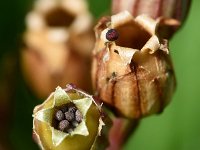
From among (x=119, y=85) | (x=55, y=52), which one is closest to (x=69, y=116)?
(x=119, y=85)

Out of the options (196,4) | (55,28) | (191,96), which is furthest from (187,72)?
(55,28)

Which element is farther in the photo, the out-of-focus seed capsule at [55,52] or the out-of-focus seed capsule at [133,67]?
the out-of-focus seed capsule at [55,52]

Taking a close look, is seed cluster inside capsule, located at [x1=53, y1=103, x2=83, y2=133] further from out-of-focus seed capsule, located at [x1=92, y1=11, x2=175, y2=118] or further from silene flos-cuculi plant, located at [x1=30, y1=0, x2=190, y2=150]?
out-of-focus seed capsule, located at [x1=92, y1=11, x2=175, y2=118]

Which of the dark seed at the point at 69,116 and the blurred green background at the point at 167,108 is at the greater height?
the dark seed at the point at 69,116

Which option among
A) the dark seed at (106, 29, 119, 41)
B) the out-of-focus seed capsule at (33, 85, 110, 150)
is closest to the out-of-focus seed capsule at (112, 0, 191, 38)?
the dark seed at (106, 29, 119, 41)

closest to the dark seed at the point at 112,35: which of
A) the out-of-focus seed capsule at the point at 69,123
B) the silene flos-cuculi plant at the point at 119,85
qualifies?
the silene flos-cuculi plant at the point at 119,85

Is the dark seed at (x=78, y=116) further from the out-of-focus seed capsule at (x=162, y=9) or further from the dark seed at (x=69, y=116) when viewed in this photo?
the out-of-focus seed capsule at (x=162, y=9)

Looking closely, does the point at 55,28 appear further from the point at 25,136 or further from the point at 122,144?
the point at 122,144

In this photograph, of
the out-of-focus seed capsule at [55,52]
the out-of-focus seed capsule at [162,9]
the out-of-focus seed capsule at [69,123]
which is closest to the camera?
the out-of-focus seed capsule at [69,123]
